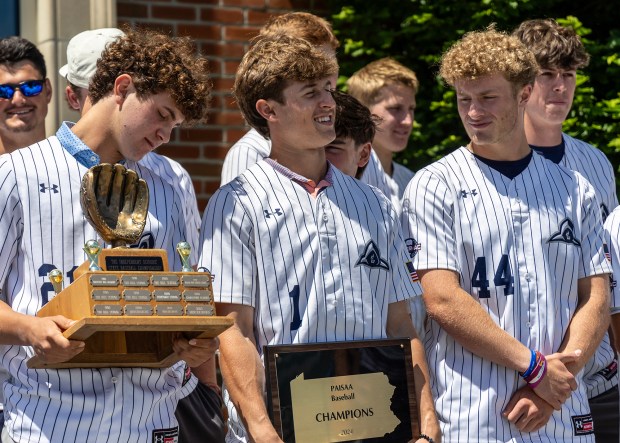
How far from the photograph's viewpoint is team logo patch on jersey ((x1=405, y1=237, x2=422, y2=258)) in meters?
4.70

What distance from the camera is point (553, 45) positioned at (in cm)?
567

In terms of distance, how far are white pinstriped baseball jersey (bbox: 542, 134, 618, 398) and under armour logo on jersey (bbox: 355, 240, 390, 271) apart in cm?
141

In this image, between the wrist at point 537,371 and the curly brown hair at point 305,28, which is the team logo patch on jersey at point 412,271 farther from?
the curly brown hair at point 305,28

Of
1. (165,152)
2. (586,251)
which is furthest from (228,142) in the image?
(586,251)

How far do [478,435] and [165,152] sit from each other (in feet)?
9.82

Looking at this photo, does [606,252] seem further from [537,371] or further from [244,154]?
[244,154]

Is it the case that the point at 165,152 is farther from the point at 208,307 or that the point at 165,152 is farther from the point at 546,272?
the point at 208,307

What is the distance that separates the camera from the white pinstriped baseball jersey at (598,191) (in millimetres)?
5301

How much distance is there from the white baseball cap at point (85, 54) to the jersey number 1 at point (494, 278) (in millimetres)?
1632

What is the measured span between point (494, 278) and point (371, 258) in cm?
60

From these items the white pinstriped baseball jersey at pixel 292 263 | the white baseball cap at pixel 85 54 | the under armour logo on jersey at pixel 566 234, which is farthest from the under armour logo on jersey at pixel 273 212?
the under armour logo on jersey at pixel 566 234

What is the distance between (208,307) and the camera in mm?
3617

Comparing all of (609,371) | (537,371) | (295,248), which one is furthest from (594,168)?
(295,248)

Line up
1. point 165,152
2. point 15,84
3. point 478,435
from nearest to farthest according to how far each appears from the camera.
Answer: point 478,435, point 15,84, point 165,152
